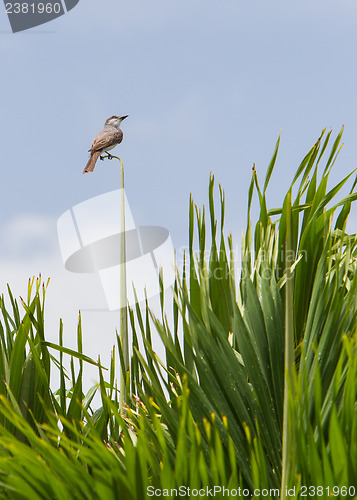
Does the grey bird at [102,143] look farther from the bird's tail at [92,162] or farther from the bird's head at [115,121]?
the bird's head at [115,121]

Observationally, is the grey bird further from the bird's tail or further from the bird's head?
the bird's head

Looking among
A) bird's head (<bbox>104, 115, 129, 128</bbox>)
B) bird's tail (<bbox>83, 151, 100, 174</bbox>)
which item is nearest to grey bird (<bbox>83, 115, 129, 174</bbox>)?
bird's tail (<bbox>83, 151, 100, 174</bbox>)

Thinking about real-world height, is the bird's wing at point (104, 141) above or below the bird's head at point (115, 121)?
below

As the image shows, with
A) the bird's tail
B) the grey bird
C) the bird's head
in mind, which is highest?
the bird's head

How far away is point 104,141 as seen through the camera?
3268mm

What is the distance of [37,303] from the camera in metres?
2.15

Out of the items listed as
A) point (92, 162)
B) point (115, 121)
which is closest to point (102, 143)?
point (92, 162)

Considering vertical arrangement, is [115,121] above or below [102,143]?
above

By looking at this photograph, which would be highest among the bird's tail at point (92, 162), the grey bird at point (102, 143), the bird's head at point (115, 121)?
the bird's head at point (115, 121)

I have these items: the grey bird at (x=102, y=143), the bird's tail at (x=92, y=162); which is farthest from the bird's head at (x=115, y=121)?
the bird's tail at (x=92, y=162)

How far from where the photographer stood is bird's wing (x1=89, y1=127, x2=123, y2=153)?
129 inches

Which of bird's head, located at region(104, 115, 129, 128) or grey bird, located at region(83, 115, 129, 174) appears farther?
bird's head, located at region(104, 115, 129, 128)

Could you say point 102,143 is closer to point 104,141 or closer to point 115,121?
point 104,141

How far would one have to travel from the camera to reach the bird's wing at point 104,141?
10.7 feet
